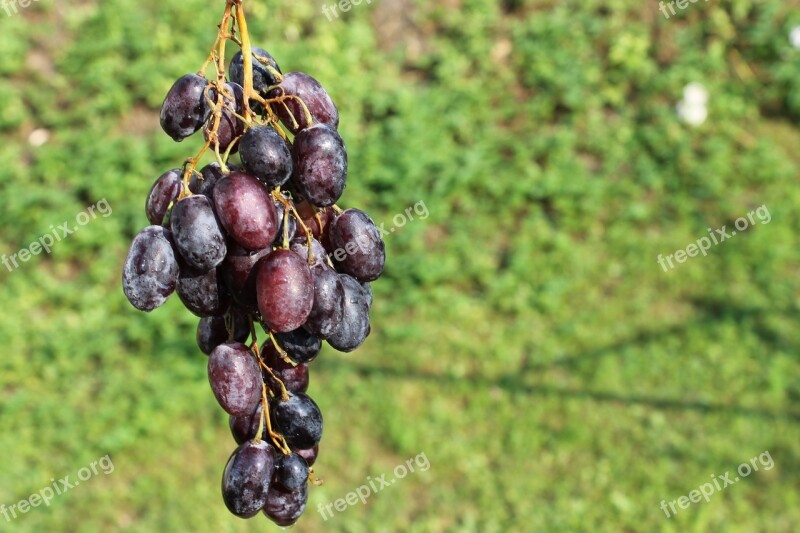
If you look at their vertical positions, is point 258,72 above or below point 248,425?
above

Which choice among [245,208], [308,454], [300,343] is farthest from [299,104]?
[308,454]

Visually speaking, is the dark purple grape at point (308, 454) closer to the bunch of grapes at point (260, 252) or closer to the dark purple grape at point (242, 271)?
the bunch of grapes at point (260, 252)

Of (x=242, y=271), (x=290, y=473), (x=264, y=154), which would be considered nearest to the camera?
(x=264, y=154)

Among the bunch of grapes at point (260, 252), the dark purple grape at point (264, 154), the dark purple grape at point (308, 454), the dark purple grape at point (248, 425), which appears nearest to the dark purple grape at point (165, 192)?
the bunch of grapes at point (260, 252)

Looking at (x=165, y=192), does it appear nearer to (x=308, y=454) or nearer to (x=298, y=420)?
(x=298, y=420)

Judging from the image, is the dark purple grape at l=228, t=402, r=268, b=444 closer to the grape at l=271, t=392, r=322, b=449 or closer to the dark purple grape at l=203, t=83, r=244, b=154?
the grape at l=271, t=392, r=322, b=449

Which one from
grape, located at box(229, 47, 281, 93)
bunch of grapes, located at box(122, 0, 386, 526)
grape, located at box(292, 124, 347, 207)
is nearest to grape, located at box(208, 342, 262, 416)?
bunch of grapes, located at box(122, 0, 386, 526)
